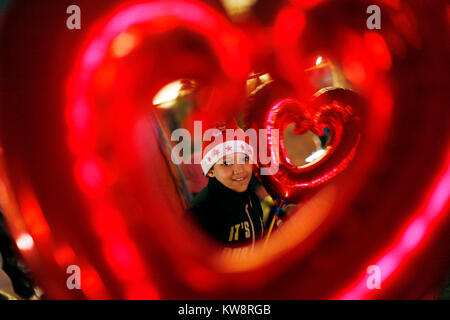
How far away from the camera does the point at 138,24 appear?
0.67 meters

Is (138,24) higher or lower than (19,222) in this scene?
higher

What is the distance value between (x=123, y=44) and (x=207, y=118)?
21 cm

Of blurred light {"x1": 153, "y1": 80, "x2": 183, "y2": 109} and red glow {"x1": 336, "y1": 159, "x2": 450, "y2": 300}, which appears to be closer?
blurred light {"x1": 153, "y1": 80, "x2": 183, "y2": 109}

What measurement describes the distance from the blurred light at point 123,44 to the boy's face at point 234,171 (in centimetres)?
28

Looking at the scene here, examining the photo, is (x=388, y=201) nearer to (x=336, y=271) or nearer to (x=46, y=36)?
(x=336, y=271)

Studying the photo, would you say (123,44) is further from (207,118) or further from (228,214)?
(228,214)

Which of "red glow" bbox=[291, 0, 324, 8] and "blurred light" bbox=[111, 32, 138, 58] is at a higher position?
"red glow" bbox=[291, 0, 324, 8]

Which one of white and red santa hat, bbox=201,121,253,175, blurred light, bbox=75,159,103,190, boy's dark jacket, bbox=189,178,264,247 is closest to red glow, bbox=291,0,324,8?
white and red santa hat, bbox=201,121,253,175

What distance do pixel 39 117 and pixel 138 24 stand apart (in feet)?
0.80

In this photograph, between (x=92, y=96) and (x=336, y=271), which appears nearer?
(x=92, y=96)

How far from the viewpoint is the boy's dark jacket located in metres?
0.75

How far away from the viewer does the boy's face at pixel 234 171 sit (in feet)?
2.49

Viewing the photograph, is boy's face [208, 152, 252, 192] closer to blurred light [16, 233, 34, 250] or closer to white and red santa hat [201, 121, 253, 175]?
white and red santa hat [201, 121, 253, 175]
